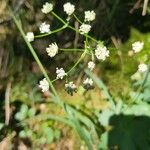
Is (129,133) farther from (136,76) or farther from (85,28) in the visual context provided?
(85,28)

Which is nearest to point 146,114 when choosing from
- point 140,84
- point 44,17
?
point 140,84

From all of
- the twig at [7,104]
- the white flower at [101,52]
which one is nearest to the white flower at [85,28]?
the white flower at [101,52]

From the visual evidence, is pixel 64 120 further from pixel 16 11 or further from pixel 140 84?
pixel 16 11

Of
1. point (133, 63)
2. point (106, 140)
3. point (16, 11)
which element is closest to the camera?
point (16, 11)

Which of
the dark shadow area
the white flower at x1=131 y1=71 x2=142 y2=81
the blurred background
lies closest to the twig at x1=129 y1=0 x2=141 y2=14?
the blurred background

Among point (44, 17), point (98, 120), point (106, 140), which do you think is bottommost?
point (106, 140)

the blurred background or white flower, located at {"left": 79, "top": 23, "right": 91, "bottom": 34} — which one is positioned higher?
the blurred background

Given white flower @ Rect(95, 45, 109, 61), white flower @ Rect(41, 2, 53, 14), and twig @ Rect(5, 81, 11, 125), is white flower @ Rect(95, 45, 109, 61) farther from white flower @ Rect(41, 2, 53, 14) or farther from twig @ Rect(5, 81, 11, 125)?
twig @ Rect(5, 81, 11, 125)
